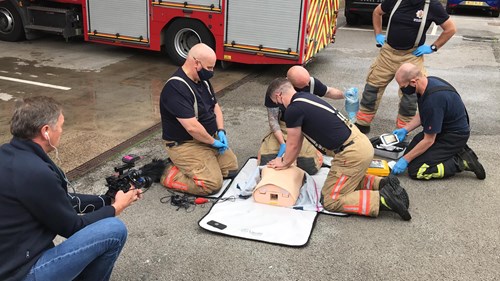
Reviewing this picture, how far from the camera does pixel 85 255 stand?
2459 millimetres

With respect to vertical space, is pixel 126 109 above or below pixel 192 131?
below

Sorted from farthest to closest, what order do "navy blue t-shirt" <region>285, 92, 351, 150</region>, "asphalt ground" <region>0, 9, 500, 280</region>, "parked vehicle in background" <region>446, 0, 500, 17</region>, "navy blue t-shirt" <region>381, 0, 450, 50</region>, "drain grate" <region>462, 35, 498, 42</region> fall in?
1. "parked vehicle in background" <region>446, 0, 500, 17</region>
2. "drain grate" <region>462, 35, 498, 42</region>
3. "navy blue t-shirt" <region>381, 0, 450, 50</region>
4. "navy blue t-shirt" <region>285, 92, 351, 150</region>
5. "asphalt ground" <region>0, 9, 500, 280</region>

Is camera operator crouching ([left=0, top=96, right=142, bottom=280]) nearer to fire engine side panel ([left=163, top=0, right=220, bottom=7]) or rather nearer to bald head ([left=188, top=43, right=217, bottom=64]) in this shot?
bald head ([left=188, top=43, right=217, bottom=64])

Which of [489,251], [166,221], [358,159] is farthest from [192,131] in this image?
[489,251]

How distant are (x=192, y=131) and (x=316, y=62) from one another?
616 centimetres

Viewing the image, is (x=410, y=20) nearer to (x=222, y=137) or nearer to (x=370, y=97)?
(x=370, y=97)

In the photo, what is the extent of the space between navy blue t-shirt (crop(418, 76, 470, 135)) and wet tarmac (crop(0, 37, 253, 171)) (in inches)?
131

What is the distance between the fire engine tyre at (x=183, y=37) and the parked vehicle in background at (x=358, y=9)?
7.26 meters

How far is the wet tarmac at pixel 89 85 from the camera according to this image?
5.68m

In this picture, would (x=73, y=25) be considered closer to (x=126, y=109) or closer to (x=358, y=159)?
(x=126, y=109)

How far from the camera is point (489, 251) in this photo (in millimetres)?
3557

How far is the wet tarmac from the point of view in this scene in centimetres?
568

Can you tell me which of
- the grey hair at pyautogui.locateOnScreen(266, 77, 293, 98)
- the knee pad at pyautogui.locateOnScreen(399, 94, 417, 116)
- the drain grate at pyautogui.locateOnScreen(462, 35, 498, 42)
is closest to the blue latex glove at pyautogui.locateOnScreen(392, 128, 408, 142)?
the knee pad at pyautogui.locateOnScreen(399, 94, 417, 116)

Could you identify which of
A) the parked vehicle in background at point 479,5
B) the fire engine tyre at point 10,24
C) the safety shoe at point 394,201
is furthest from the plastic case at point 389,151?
the parked vehicle in background at point 479,5
